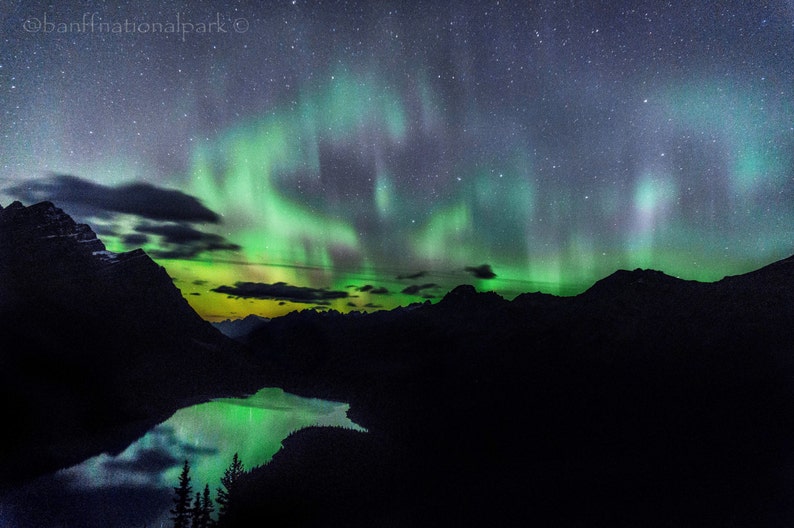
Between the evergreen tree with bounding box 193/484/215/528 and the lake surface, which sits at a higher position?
the evergreen tree with bounding box 193/484/215/528

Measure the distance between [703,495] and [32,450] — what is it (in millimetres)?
160574

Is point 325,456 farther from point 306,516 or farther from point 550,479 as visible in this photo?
point 550,479

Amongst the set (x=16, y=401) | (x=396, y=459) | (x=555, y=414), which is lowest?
(x=555, y=414)

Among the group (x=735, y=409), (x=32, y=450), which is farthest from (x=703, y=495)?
(x=32, y=450)

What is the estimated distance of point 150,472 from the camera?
282 feet

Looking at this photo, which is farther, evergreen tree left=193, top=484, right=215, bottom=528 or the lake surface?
the lake surface

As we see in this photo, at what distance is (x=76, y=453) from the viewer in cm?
10125

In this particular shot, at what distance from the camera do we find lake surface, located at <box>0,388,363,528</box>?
60.8 m

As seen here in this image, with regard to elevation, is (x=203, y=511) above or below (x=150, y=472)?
above

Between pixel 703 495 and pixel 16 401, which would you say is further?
pixel 16 401

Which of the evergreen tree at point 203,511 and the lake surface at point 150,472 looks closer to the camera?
the evergreen tree at point 203,511

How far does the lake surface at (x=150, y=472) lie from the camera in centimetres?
6084

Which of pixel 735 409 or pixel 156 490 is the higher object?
pixel 156 490

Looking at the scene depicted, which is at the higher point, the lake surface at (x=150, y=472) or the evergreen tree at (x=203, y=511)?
the evergreen tree at (x=203, y=511)
